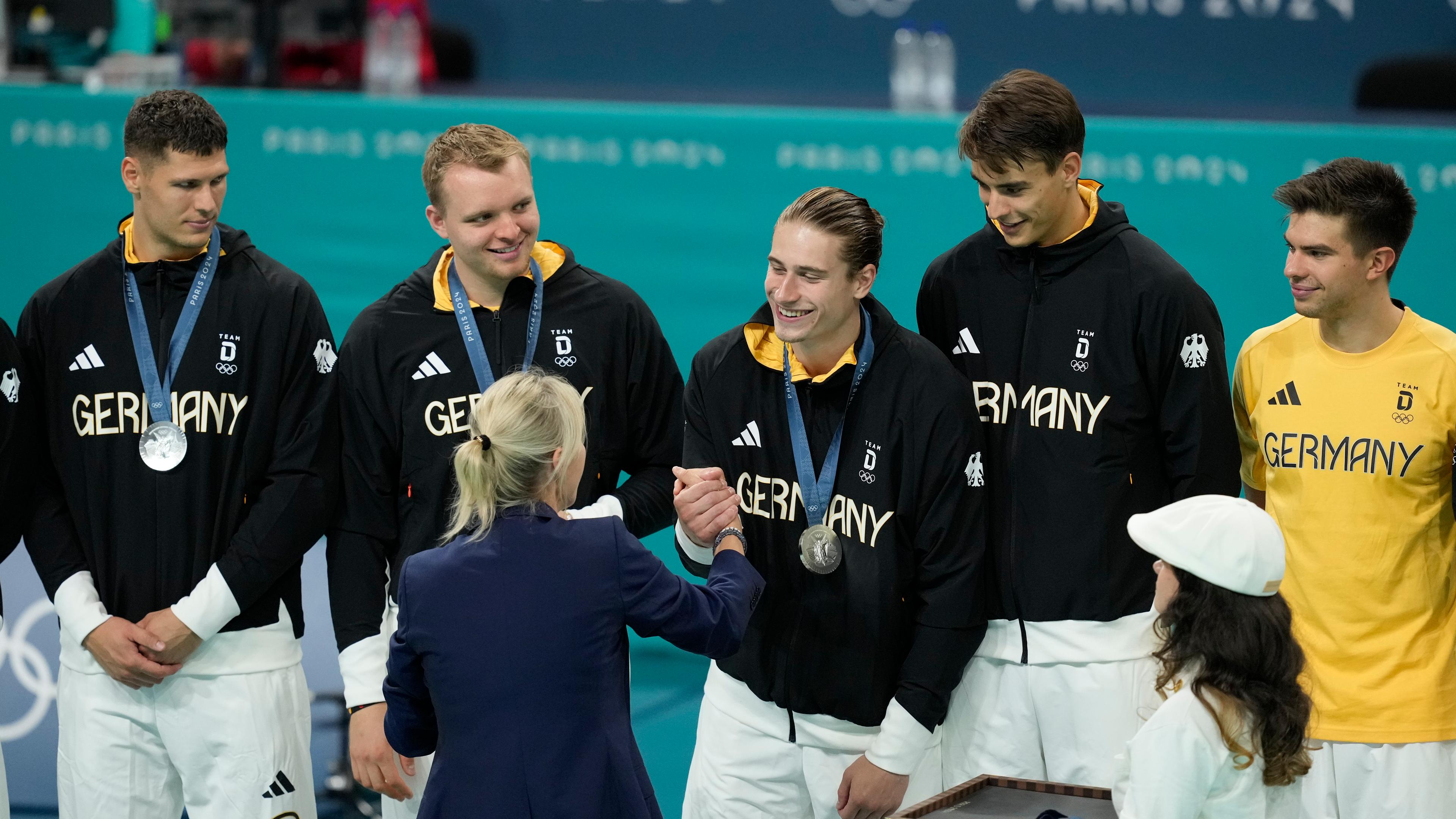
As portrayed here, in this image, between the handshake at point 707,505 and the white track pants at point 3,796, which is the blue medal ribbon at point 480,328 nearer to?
the handshake at point 707,505

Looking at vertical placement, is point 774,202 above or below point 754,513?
above

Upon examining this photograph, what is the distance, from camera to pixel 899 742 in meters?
2.98

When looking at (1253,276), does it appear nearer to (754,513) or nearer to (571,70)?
(754,513)

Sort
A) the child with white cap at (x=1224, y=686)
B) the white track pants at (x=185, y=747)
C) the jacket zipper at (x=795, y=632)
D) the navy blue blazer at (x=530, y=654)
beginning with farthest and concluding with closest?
the white track pants at (x=185, y=747) → the jacket zipper at (x=795, y=632) → the navy blue blazer at (x=530, y=654) → the child with white cap at (x=1224, y=686)

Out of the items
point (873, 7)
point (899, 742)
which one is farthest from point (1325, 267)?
point (873, 7)

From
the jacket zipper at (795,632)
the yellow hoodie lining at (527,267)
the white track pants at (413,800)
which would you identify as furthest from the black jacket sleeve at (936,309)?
the white track pants at (413,800)

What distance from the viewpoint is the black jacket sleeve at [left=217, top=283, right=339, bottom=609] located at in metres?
3.29

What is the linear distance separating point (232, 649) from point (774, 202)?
2.79 metres

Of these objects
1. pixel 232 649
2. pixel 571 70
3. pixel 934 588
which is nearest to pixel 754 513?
pixel 934 588

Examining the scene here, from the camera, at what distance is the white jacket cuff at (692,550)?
119 inches

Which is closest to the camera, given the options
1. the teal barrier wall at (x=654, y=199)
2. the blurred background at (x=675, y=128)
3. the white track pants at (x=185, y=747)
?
the white track pants at (x=185, y=747)

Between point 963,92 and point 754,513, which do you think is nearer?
point 754,513

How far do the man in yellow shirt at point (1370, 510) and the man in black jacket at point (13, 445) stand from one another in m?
2.65

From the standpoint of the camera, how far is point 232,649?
336 cm
